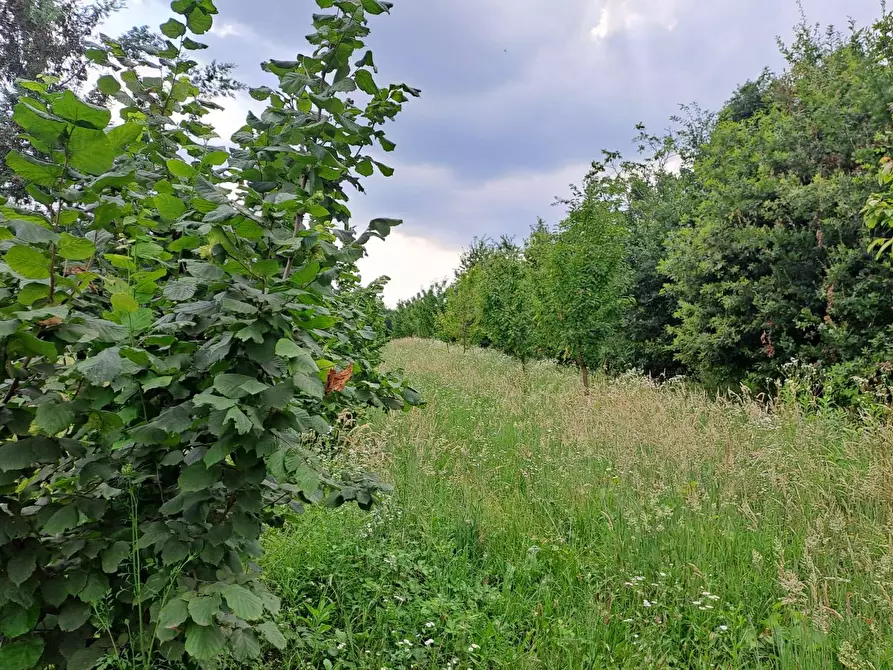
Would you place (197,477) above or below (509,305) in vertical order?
below

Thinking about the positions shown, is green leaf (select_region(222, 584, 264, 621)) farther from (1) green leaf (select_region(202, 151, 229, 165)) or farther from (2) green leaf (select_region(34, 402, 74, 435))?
(1) green leaf (select_region(202, 151, 229, 165))

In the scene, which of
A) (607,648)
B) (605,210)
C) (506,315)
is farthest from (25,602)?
(506,315)

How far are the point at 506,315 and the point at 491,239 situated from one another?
12.2m

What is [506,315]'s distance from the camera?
13.8 m

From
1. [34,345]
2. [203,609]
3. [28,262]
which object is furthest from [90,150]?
[203,609]

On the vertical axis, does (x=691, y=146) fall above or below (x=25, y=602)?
above

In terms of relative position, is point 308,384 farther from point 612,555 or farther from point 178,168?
point 612,555

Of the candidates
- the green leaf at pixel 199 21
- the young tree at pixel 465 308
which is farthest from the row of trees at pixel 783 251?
the young tree at pixel 465 308

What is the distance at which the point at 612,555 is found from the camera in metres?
3.05

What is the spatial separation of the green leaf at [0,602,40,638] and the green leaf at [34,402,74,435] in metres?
0.56

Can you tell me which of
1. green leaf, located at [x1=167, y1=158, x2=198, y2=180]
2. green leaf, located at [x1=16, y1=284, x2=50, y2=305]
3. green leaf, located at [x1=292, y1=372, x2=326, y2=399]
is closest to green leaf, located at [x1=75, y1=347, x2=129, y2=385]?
green leaf, located at [x1=16, y1=284, x2=50, y2=305]

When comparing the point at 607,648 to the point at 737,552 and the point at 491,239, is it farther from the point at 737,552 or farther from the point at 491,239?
the point at 491,239

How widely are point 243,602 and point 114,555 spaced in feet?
1.55

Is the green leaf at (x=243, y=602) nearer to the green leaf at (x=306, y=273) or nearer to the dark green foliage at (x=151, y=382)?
the dark green foliage at (x=151, y=382)
